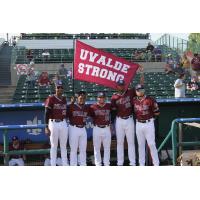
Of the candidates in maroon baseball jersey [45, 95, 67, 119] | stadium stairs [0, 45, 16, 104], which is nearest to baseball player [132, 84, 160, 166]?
maroon baseball jersey [45, 95, 67, 119]

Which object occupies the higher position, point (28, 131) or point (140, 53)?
point (140, 53)

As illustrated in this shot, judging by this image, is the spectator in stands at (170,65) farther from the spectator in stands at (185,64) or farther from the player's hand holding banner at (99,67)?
the player's hand holding banner at (99,67)

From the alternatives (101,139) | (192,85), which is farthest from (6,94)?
(101,139)

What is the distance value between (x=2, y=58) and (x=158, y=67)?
30.8ft

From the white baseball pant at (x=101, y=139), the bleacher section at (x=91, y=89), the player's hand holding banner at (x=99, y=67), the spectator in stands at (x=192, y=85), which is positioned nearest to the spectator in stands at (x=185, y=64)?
the bleacher section at (x=91, y=89)

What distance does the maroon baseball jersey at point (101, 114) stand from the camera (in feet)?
23.5

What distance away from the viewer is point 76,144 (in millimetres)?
7227

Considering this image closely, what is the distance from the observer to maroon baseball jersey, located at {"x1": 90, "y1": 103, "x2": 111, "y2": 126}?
281 inches

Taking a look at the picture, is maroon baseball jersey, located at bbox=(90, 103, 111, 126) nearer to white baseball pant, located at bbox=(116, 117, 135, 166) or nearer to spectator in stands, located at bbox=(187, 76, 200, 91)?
white baseball pant, located at bbox=(116, 117, 135, 166)

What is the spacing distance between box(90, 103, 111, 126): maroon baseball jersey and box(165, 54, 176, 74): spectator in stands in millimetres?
14403

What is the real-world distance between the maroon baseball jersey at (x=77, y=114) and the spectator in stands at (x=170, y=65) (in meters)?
14.6

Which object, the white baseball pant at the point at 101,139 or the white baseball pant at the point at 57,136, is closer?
the white baseball pant at the point at 57,136
